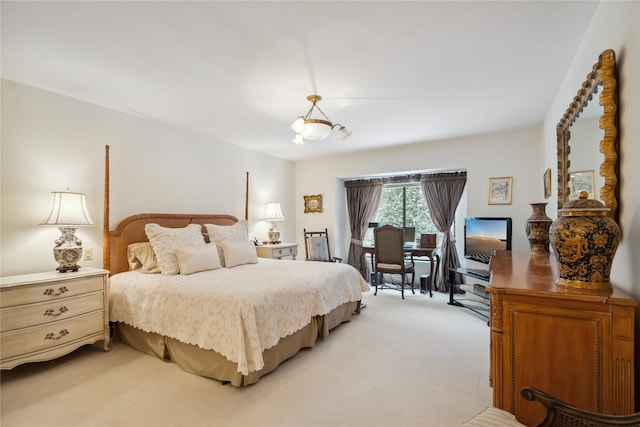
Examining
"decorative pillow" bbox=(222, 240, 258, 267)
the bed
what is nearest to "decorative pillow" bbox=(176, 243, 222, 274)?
the bed

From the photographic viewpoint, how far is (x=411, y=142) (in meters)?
4.84

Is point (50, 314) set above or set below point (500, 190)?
below

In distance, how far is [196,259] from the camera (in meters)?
3.06

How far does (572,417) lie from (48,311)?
132 inches

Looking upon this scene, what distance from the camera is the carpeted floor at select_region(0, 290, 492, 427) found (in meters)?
1.83

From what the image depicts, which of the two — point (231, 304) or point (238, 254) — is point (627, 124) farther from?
point (238, 254)

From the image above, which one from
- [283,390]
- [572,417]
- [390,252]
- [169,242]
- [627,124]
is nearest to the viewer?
[572,417]

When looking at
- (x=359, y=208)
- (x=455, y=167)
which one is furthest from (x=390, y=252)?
(x=455, y=167)

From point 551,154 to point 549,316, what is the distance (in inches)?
105

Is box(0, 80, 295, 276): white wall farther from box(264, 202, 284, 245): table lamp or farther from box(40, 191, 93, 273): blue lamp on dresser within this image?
box(264, 202, 284, 245): table lamp

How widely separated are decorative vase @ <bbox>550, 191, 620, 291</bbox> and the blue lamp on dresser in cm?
352

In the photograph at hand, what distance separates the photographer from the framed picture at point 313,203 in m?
5.93

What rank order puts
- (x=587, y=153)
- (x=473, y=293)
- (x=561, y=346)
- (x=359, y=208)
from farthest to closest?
(x=359, y=208), (x=473, y=293), (x=587, y=153), (x=561, y=346)

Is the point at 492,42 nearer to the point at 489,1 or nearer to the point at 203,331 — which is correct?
the point at 489,1
